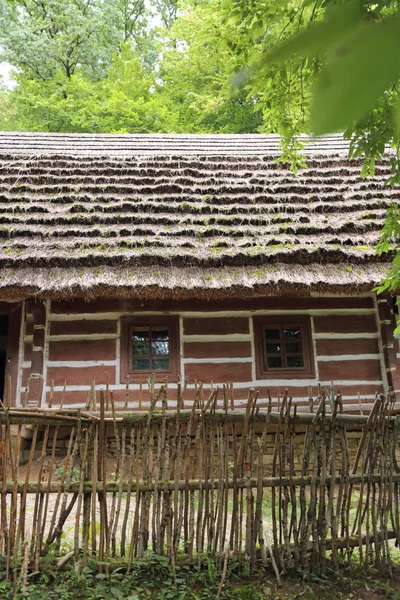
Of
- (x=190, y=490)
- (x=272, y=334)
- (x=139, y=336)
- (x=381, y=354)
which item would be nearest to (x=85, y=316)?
(x=139, y=336)

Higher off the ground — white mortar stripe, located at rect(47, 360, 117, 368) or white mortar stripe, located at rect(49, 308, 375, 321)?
white mortar stripe, located at rect(49, 308, 375, 321)

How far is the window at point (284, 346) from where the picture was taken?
23.6 feet

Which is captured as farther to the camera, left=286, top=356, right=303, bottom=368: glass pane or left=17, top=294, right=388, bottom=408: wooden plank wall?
left=286, top=356, right=303, bottom=368: glass pane

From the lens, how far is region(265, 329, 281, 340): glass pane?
738 centimetres

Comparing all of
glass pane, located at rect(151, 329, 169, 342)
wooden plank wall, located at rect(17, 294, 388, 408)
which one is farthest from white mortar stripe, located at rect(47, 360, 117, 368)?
glass pane, located at rect(151, 329, 169, 342)

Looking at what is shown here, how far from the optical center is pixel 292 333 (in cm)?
743

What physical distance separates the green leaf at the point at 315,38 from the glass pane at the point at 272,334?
6.97m

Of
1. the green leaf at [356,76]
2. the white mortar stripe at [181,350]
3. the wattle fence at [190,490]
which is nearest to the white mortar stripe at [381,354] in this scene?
the white mortar stripe at [181,350]

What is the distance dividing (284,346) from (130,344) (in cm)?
242

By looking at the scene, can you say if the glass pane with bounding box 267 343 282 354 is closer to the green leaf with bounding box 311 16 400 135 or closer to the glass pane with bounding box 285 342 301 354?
the glass pane with bounding box 285 342 301 354

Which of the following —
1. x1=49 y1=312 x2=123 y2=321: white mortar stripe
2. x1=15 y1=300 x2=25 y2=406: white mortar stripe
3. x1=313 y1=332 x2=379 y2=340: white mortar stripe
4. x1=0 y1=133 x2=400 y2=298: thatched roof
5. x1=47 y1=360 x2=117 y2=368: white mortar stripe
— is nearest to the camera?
x1=0 y1=133 x2=400 y2=298: thatched roof

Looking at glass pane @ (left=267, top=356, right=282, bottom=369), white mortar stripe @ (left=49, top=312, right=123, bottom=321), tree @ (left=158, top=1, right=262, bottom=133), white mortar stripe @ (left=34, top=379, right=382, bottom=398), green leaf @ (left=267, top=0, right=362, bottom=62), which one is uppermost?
tree @ (left=158, top=1, right=262, bottom=133)

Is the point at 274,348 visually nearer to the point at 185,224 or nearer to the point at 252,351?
the point at 252,351

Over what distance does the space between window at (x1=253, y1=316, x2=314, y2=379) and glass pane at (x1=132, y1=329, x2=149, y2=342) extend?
1.71 m
